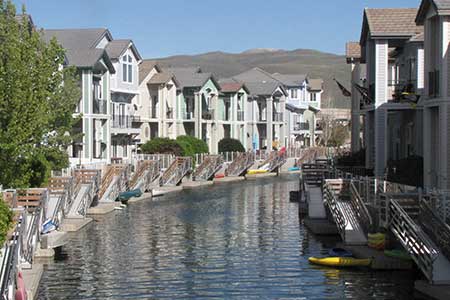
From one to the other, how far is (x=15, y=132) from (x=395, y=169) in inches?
657

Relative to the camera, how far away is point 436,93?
1298 inches

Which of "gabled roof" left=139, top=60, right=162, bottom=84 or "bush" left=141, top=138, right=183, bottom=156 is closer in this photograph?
"bush" left=141, top=138, right=183, bottom=156

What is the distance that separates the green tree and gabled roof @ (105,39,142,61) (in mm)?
28918

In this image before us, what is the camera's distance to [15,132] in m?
33.5

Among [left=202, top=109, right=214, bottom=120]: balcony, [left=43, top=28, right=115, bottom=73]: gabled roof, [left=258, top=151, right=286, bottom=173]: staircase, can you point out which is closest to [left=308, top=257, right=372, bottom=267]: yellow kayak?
[left=43, top=28, right=115, bottom=73]: gabled roof

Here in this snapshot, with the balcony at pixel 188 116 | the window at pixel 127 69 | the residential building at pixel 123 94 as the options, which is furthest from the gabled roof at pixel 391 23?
the balcony at pixel 188 116

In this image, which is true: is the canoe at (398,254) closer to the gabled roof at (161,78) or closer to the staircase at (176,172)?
the staircase at (176,172)

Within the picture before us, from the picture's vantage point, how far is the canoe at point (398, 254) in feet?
90.1

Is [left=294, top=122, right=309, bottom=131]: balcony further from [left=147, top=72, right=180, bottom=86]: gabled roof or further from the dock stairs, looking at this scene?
the dock stairs

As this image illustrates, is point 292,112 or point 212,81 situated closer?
point 212,81

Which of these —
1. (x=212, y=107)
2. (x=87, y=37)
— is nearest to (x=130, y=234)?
(x=87, y=37)

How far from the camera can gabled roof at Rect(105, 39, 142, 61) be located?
2692 inches

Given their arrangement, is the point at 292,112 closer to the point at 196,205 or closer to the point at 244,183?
the point at 244,183

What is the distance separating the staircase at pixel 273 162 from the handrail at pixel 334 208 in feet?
151
